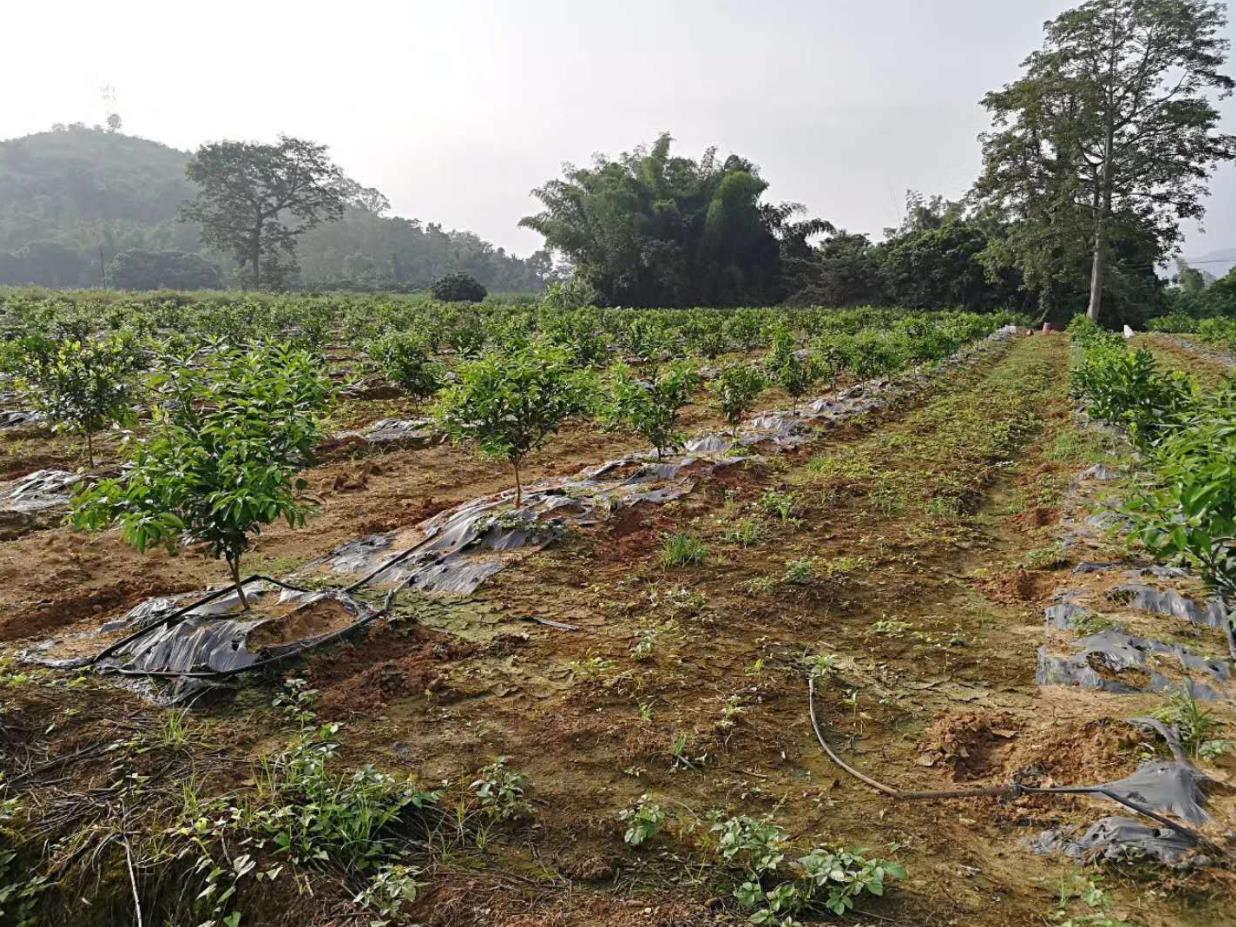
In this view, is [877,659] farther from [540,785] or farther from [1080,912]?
[540,785]

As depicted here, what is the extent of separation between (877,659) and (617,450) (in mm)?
6169

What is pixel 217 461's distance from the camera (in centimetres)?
389

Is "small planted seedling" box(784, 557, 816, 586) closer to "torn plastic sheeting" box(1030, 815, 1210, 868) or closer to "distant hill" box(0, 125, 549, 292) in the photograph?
"torn plastic sheeting" box(1030, 815, 1210, 868)

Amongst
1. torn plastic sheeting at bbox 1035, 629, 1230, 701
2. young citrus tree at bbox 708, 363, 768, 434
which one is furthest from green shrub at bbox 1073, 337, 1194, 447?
young citrus tree at bbox 708, 363, 768, 434

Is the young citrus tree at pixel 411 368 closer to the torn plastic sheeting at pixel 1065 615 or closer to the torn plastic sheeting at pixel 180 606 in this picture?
the torn plastic sheeting at pixel 180 606

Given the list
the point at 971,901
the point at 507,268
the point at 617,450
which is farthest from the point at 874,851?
the point at 507,268

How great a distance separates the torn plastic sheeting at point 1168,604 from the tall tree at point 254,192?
56.1 metres

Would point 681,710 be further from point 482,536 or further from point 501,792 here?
point 482,536

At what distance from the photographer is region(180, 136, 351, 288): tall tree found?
51.9 meters

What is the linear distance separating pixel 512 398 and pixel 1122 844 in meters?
4.72

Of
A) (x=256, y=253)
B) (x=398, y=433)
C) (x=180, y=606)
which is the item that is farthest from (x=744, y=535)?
(x=256, y=253)

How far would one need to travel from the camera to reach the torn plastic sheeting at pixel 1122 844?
8.03ft

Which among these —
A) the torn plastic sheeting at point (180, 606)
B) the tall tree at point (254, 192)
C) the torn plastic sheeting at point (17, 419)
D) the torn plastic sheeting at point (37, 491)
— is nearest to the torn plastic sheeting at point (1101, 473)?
the torn plastic sheeting at point (180, 606)

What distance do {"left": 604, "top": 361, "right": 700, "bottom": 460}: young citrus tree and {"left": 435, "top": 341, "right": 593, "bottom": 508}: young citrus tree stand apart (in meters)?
1.10
